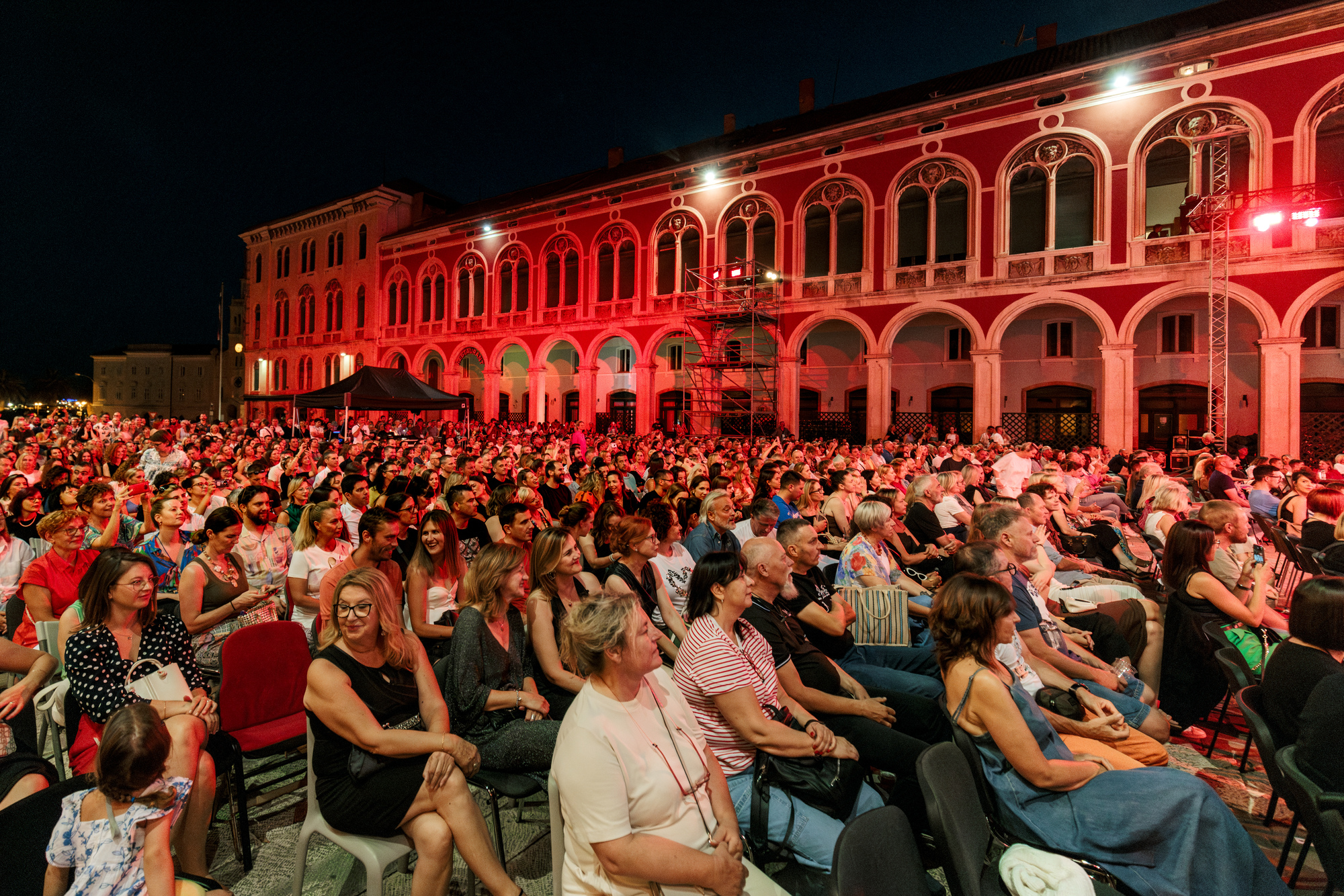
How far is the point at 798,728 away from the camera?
2.96 metres

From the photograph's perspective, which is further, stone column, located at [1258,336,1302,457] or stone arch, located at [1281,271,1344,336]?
stone column, located at [1258,336,1302,457]

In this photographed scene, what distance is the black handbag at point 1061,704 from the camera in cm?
316

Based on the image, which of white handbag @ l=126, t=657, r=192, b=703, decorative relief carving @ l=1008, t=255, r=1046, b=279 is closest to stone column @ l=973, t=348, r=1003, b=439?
decorative relief carving @ l=1008, t=255, r=1046, b=279

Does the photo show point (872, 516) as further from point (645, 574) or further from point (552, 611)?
point (552, 611)

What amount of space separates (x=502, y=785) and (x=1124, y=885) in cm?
240

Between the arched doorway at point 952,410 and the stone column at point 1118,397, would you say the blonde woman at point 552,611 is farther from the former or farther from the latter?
the arched doorway at point 952,410

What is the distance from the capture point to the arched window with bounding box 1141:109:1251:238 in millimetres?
15023

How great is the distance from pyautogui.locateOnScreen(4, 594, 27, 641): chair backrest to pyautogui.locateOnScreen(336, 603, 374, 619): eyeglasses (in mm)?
2765

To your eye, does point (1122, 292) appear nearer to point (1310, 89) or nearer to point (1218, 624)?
point (1310, 89)

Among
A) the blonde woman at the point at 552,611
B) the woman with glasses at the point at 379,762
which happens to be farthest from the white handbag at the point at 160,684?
the blonde woman at the point at 552,611

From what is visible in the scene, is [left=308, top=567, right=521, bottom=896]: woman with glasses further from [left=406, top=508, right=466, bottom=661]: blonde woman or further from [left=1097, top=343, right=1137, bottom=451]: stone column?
[left=1097, top=343, right=1137, bottom=451]: stone column

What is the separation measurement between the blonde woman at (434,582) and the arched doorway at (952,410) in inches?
726

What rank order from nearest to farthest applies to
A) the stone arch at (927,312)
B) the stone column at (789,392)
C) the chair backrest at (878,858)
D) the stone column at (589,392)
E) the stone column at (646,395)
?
the chair backrest at (878,858) → the stone arch at (927,312) → the stone column at (789,392) → the stone column at (646,395) → the stone column at (589,392)

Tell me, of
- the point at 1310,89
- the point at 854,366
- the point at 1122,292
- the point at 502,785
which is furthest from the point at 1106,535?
the point at 854,366
